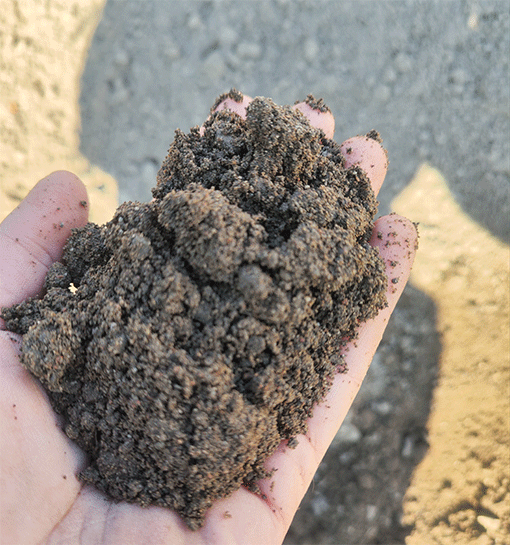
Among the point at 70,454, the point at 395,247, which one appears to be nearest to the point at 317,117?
the point at 395,247

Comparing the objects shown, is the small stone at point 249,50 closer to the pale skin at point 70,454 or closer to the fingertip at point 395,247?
the pale skin at point 70,454

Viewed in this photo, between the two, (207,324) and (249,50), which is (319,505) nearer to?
(207,324)

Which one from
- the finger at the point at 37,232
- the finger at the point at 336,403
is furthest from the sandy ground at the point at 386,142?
the finger at the point at 37,232

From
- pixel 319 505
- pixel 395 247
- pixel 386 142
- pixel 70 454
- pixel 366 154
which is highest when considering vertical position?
pixel 386 142

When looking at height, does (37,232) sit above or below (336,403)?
below

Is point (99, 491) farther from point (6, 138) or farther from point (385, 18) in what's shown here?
point (385, 18)
